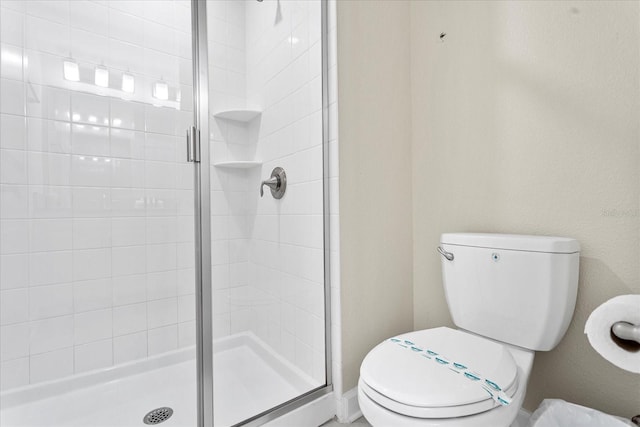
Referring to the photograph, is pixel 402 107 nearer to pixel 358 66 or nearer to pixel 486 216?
pixel 358 66

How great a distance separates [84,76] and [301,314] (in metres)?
1.45

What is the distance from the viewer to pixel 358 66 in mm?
1263

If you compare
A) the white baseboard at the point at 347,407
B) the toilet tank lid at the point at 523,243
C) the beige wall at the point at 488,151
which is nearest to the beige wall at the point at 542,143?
the beige wall at the point at 488,151

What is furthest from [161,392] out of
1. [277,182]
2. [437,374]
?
[437,374]

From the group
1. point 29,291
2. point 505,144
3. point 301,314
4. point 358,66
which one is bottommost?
point 301,314

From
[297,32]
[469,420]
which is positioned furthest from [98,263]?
[469,420]

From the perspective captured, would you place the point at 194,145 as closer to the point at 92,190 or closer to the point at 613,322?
the point at 92,190

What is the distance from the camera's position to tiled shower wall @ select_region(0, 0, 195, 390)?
4.25 ft

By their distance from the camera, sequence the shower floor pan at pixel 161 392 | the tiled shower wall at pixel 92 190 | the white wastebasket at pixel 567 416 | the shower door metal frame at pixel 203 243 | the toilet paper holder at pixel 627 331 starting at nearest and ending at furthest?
the toilet paper holder at pixel 627 331, the white wastebasket at pixel 567 416, the shower door metal frame at pixel 203 243, the shower floor pan at pixel 161 392, the tiled shower wall at pixel 92 190

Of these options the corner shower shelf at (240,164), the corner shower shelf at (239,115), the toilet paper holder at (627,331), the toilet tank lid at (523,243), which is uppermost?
the corner shower shelf at (239,115)

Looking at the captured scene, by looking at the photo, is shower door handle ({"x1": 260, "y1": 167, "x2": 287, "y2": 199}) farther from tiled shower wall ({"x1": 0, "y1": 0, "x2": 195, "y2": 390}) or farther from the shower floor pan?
the shower floor pan

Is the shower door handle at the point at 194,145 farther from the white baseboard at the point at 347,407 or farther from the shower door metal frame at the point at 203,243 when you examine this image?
the white baseboard at the point at 347,407

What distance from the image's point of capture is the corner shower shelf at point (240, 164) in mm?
1198

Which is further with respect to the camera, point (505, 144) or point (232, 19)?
point (232, 19)
